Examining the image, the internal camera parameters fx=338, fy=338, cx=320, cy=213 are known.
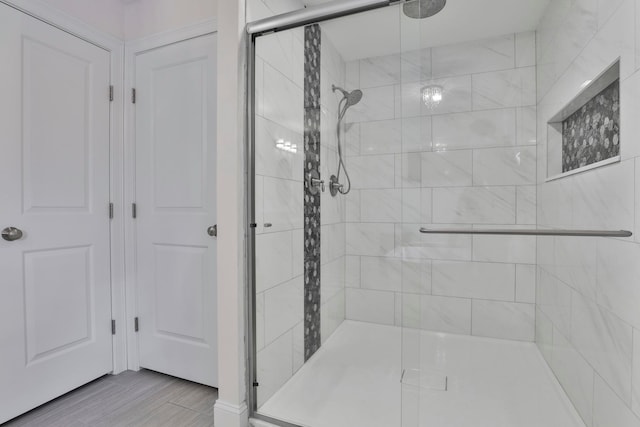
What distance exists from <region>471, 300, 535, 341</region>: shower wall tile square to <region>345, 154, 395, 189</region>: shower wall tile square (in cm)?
106

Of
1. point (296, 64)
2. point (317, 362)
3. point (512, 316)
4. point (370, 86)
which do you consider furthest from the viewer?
point (512, 316)

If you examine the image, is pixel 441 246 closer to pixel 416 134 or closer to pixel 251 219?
pixel 416 134

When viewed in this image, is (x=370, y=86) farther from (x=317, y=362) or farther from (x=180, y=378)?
(x=180, y=378)

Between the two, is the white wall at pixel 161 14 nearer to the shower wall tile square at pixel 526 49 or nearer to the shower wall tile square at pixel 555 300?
the shower wall tile square at pixel 526 49

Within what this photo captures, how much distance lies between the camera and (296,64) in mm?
1743

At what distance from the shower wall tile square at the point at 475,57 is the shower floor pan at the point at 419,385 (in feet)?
5.67

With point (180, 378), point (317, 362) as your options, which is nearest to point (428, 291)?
point (317, 362)

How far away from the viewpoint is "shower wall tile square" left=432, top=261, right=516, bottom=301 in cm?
228

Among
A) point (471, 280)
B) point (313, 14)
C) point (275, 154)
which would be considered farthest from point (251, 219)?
point (471, 280)

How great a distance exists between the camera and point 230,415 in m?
1.53

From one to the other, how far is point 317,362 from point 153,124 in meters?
1.68

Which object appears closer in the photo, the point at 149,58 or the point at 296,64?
the point at 296,64

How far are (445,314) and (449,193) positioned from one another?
2.71 feet

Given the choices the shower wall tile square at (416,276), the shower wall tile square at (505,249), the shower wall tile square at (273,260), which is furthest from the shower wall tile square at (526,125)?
the shower wall tile square at (273,260)
